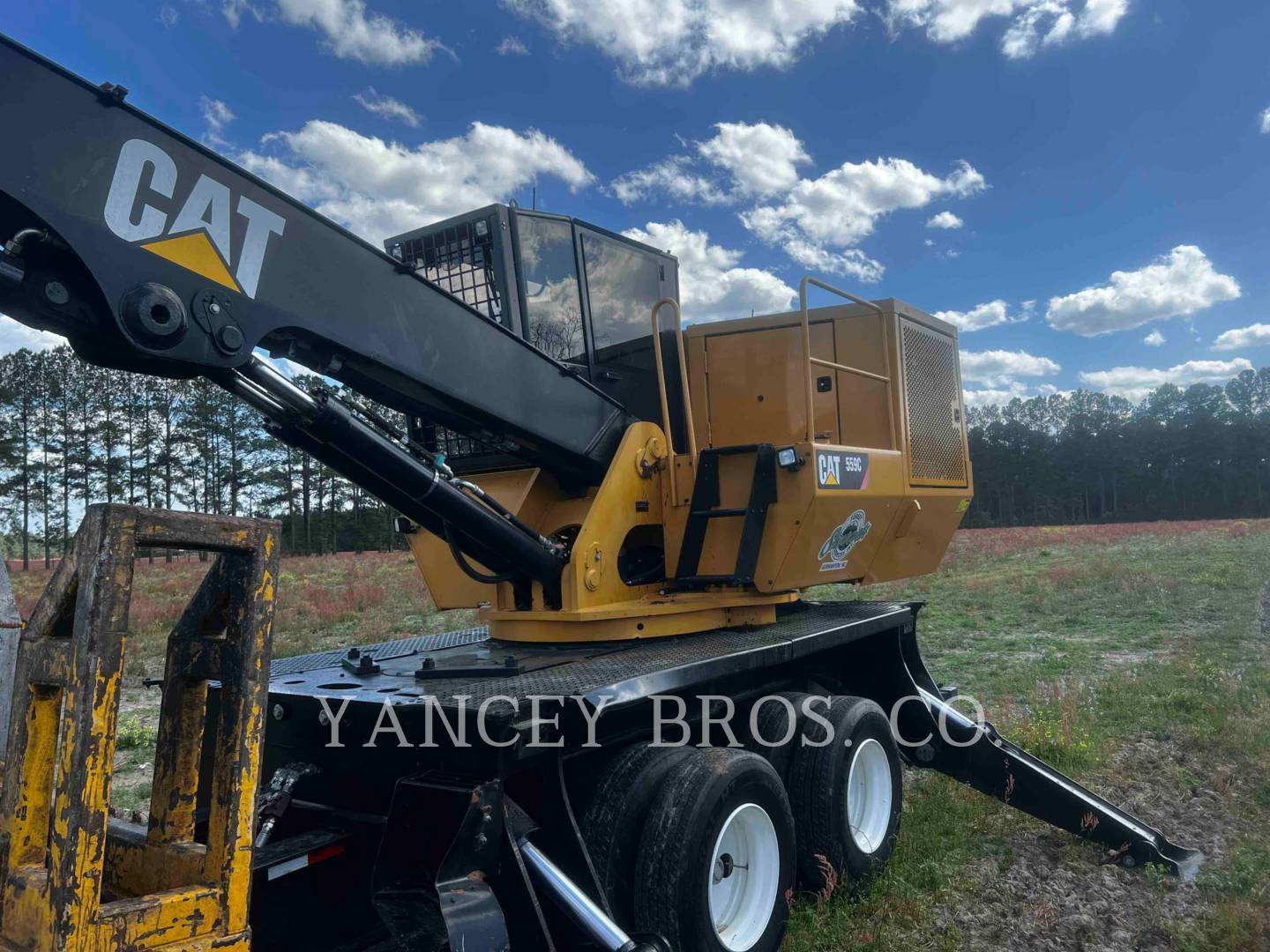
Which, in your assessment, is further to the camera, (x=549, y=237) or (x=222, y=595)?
(x=549, y=237)

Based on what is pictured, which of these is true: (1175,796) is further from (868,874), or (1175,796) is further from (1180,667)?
(1180,667)

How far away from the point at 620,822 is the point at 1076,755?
15.0 ft

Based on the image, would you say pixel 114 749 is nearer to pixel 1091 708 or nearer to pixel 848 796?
pixel 848 796

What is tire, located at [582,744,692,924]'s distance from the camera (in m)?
3.85

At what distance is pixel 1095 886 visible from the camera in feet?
16.9

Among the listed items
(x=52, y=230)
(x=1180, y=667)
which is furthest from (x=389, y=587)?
(x=52, y=230)

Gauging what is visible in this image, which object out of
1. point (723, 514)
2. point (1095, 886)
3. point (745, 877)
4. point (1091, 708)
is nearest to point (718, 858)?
point (745, 877)

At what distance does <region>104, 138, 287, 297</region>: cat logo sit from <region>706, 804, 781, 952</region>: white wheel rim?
9.73 feet

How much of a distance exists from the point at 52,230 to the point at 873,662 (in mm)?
5386

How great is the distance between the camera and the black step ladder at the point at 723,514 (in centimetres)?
525

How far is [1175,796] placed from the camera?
6.47 meters

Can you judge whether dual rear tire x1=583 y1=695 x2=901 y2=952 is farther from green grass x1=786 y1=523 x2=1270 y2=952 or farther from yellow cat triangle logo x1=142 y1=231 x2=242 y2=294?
yellow cat triangle logo x1=142 y1=231 x2=242 y2=294

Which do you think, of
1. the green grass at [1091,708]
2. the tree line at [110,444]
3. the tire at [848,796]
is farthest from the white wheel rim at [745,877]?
the tree line at [110,444]

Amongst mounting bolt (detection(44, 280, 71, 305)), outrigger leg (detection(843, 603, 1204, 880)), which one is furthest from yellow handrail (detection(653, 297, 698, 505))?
mounting bolt (detection(44, 280, 71, 305))
